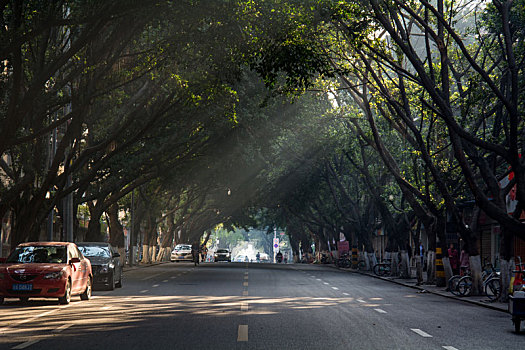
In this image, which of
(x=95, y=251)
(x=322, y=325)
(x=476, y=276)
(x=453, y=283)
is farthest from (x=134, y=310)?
(x=453, y=283)

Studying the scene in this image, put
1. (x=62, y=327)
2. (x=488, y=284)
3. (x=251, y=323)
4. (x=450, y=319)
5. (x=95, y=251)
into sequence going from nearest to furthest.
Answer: (x=62, y=327) → (x=251, y=323) → (x=450, y=319) → (x=488, y=284) → (x=95, y=251)

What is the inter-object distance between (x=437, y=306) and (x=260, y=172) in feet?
117

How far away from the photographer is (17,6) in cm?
1703

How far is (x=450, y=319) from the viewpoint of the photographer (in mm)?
17109

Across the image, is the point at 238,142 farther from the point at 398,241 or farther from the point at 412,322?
the point at 412,322

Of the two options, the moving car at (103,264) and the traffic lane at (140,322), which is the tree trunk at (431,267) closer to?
the traffic lane at (140,322)

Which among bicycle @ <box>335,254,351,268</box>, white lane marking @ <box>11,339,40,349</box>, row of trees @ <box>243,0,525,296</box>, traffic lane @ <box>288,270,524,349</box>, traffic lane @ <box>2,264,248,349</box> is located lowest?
bicycle @ <box>335,254,351,268</box>

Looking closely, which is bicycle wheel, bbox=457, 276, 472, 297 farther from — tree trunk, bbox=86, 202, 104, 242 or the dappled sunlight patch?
tree trunk, bbox=86, 202, 104, 242

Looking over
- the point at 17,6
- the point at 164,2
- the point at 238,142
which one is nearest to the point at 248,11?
the point at 164,2

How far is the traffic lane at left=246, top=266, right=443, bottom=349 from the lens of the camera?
1209cm

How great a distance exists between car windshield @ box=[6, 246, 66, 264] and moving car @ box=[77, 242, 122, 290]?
485cm

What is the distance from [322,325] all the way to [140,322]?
3.27m

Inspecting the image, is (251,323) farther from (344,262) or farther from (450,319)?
(344,262)

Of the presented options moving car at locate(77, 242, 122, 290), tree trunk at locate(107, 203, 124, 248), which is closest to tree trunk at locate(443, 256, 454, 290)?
moving car at locate(77, 242, 122, 290)
